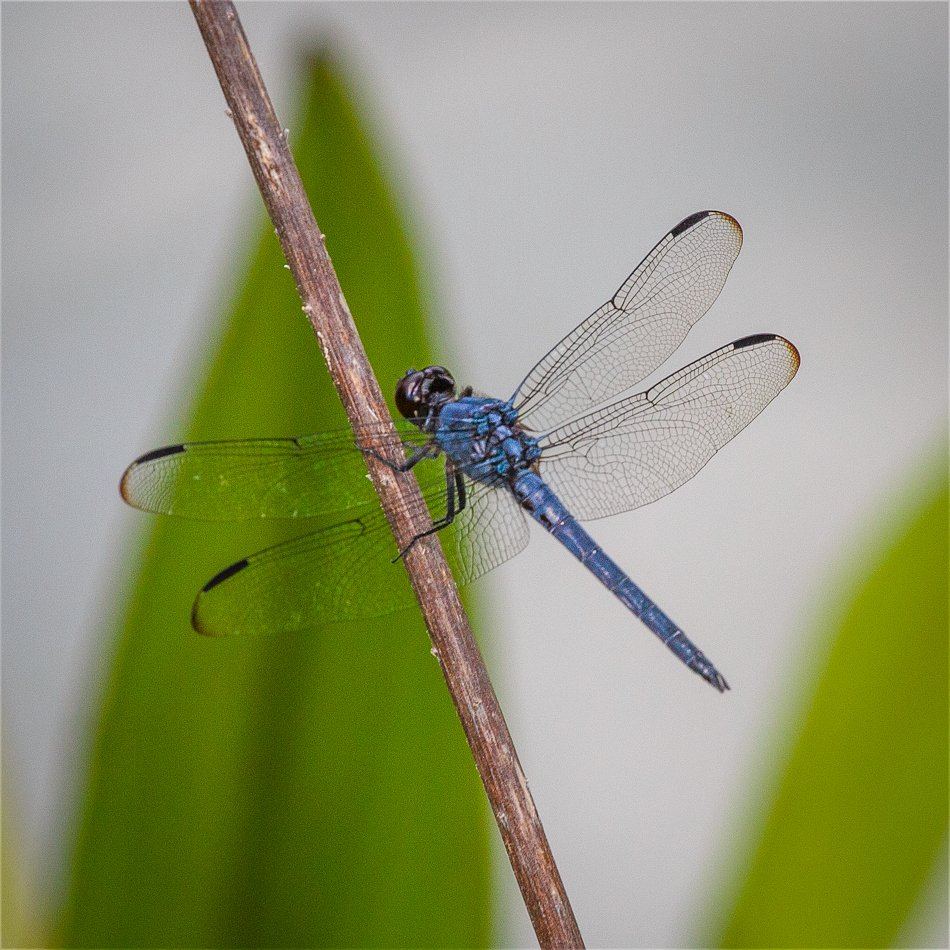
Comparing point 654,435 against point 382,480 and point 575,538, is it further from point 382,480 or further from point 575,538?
point 382,480

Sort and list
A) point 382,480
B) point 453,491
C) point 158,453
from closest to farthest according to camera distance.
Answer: point 382,480, point 158,453, point 453,491

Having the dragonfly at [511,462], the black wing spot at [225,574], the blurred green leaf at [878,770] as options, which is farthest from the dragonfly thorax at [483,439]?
the blurred green leaf at [878,770]

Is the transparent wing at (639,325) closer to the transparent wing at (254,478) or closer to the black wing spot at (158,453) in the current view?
the transparent wing at (254,478)

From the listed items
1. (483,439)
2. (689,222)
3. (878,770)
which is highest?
(689,222)

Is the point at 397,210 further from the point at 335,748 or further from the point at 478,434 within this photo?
the point at 335,748

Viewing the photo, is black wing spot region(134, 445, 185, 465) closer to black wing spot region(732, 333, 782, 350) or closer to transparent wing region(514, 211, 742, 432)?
transparent wing region(514, 211, 742, 432)

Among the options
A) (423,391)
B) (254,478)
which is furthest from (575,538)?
(254,478)
